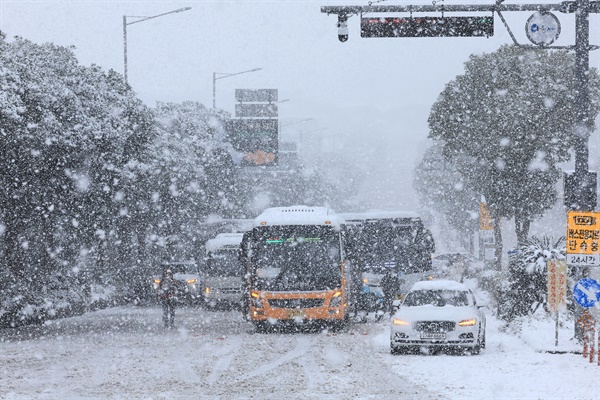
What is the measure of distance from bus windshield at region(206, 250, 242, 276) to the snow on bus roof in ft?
33.7

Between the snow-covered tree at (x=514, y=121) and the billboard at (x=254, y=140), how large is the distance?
36.6 ft

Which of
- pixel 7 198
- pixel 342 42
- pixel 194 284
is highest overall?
pixel 342 42

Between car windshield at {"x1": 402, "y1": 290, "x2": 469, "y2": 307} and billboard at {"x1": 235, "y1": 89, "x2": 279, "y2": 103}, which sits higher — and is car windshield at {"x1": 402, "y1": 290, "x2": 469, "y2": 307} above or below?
below

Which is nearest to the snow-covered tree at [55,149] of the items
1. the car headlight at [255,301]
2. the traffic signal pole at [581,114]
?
the car headlight at [255,301]

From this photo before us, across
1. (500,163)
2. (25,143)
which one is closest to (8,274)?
(25,143)

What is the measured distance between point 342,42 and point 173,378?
6.32 m

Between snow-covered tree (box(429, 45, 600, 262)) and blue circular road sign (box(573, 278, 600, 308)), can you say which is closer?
blue circular road sign (box(573, 278, 600, 308))

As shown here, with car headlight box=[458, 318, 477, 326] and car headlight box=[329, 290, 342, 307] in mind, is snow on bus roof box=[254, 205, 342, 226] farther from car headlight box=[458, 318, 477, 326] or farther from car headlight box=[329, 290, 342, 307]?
car headlight box=[458, 318, 477, 326]

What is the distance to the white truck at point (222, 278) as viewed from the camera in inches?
1495

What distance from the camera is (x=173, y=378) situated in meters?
16.0

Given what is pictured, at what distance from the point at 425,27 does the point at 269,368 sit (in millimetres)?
6147

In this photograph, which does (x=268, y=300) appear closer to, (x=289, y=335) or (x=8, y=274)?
(x=289, y=335)

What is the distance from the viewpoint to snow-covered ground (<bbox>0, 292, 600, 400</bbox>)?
1430 cm

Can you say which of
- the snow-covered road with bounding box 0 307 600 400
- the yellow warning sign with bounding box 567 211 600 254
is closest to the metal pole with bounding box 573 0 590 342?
the yellow warning sign with bounding box 567 211 600 254
